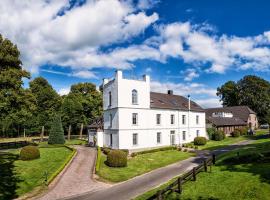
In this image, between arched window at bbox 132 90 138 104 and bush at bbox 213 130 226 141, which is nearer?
arched window at bbox 132 90 138 104

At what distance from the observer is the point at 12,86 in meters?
35.4

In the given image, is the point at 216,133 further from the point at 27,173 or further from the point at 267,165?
the point at 27,173

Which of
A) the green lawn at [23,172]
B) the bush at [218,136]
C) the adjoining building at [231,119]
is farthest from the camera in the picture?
the adjoining building at [231,119]

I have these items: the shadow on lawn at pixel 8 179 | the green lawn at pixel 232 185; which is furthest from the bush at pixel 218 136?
the shadow on lawn at pixel 8 179

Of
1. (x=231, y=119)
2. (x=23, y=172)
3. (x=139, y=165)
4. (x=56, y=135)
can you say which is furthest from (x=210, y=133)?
(x=23, y=172)

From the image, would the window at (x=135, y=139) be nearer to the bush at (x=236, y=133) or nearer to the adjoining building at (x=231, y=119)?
the adjoining building at (x=231, y=119)

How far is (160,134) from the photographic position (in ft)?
143

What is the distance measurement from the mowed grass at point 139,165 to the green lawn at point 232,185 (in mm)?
6809

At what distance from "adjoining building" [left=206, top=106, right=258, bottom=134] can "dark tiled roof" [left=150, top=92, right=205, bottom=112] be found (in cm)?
848

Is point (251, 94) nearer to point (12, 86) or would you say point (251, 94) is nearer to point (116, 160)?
point (116, 160)

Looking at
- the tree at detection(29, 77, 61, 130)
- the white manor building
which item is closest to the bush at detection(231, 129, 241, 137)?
the white manor building

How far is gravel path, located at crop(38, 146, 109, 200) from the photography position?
18.9m

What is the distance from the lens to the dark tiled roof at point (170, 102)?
44.4m

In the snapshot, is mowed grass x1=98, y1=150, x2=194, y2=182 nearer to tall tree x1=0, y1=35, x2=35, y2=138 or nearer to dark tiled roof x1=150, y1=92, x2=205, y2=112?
dark tiled roof x1=150, y1=92, x2=205, y2=112
